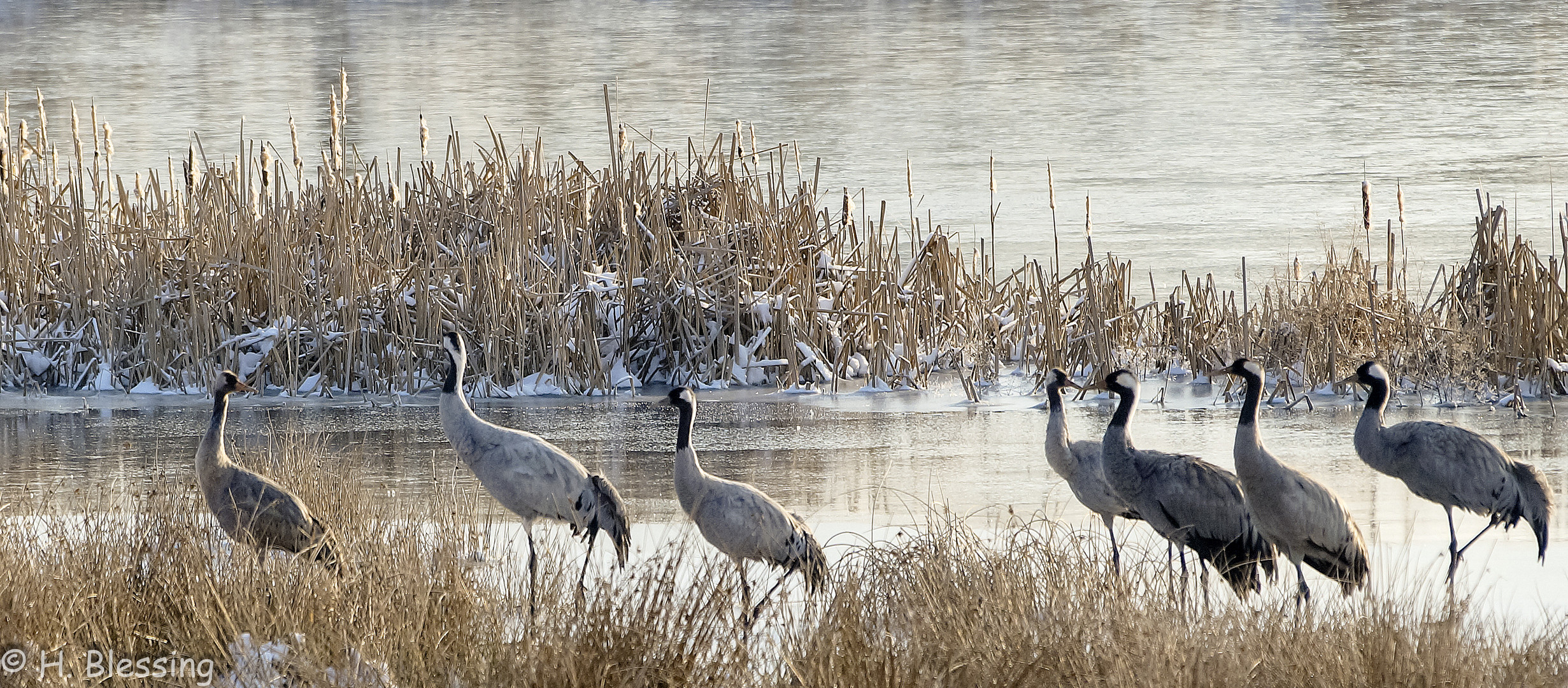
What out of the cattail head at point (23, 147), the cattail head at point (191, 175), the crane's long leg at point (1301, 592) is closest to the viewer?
the crane's long leg at point (1301, 592)

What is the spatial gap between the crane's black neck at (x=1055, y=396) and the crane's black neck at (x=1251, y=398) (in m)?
0.76

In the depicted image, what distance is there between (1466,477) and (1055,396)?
1.55 metres

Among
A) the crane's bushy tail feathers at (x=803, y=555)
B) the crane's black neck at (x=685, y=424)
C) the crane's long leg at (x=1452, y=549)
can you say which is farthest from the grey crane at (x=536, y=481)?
the crane's long leg at (x=1452, y=549)

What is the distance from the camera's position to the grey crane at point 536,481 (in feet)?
20.2

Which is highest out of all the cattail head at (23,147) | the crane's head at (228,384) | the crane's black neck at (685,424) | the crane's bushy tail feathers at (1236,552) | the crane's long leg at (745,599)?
the cattail head at (23,147)

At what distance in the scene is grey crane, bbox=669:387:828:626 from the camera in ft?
18.7

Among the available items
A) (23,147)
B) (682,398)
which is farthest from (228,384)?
(23,147)

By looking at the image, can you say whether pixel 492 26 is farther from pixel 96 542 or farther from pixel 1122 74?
pixel 96 542

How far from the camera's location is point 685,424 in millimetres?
6316

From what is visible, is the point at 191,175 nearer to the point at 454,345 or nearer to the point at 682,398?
the point at 454,345

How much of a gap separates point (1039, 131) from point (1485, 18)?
21.7 meters

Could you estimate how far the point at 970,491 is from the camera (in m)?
7.61

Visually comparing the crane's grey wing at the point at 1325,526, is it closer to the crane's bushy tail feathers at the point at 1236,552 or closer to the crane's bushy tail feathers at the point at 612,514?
the crane's bushy tail feathers at the point at 1236,552

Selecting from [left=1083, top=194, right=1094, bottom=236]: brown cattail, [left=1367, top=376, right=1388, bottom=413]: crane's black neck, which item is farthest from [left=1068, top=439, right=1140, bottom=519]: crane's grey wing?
[left=1083, top=194, right=1094, bottom=236]: brown cattail
